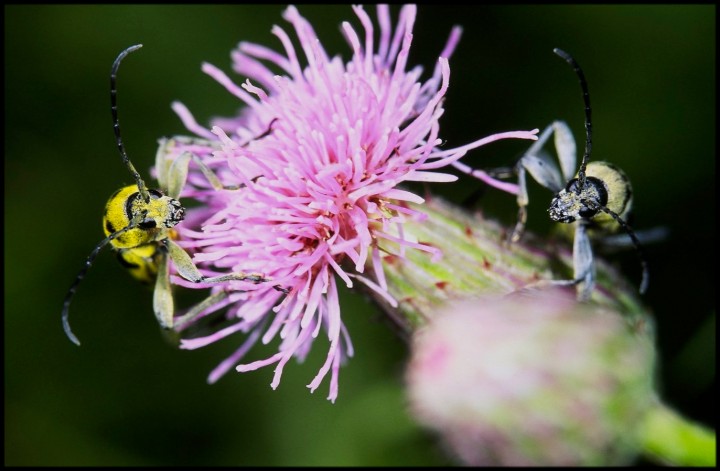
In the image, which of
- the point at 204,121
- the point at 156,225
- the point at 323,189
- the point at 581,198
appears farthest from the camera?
the point at 204,121

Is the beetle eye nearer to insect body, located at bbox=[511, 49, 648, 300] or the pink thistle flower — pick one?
insect body, located at bbox=[511, 49, 648, 300]

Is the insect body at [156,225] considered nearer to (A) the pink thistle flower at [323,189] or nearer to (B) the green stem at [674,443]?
(A) the pink thistle flower at [323,189]

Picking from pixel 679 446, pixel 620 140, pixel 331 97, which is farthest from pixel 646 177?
pixel 331 97

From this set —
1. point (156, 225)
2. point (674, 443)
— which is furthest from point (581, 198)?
point (156, 225)

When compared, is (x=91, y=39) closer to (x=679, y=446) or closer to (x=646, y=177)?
(x=646, y=177)

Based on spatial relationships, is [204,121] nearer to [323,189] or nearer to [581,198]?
[323,189]

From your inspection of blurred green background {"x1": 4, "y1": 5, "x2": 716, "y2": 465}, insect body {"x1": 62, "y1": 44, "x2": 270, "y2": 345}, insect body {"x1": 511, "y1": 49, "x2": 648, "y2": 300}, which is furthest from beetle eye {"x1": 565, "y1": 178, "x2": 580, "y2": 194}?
insect body {"x1": 62, "y1": 44, "x2": 270, "y2": 345}
